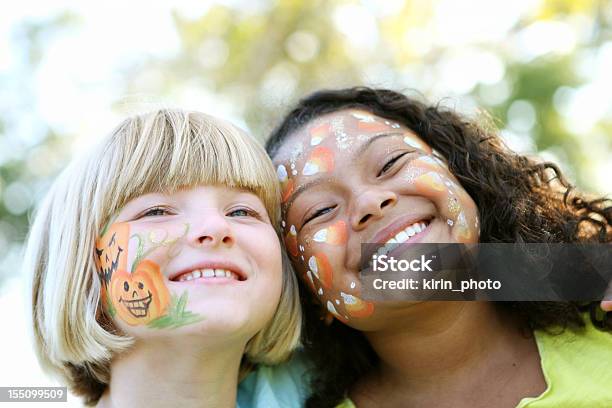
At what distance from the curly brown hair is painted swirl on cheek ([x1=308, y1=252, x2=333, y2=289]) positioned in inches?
10.8

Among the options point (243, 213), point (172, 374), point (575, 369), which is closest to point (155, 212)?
point (243, 213)

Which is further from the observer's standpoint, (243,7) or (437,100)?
(243,7)

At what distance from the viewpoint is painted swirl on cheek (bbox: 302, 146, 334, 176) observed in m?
2.29

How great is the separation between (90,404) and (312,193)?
3.52ft

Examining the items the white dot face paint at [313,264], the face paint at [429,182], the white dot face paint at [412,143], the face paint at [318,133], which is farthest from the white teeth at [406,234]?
the face paint at [318,133]

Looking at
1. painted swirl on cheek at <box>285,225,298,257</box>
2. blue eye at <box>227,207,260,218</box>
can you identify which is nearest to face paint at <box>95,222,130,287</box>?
blue eye at <box>227,207,260,218</box>

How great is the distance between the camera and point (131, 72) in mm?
8430

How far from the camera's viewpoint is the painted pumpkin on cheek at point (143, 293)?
1.95m

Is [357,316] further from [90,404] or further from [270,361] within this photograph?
[90,404]

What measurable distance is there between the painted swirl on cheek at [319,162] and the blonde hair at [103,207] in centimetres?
12

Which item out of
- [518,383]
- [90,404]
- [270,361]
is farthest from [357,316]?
[90,404]

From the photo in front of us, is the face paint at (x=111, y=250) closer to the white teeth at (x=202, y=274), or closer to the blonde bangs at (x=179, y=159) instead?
the blonde bangs at (x=179, y=159)

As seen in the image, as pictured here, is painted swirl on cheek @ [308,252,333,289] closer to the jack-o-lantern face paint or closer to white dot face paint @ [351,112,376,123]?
the jack-o-lantern face paint

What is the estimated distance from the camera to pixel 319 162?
7.59 feet
